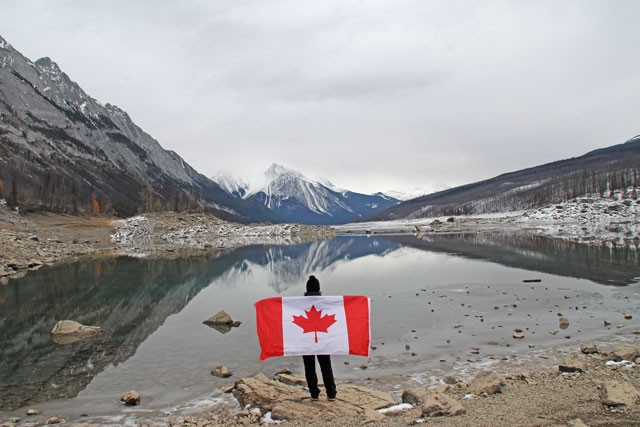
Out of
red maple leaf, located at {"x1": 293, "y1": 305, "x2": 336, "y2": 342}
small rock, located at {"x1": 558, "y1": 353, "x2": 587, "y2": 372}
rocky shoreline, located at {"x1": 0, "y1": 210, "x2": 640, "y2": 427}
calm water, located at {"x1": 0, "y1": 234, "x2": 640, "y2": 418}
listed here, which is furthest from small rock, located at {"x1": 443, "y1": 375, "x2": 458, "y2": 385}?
red maple leaf, located at {"x1": 293, "y1": 305, "x2": 336, "y2": 342}

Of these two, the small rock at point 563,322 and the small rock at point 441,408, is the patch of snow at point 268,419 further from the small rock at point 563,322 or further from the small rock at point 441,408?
the small rock at point 563,322

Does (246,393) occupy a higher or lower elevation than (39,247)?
lower

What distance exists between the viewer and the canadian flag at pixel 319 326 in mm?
11023

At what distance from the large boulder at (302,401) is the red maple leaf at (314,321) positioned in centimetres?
171

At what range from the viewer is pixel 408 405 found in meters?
10.9

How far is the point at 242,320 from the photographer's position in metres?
23.4

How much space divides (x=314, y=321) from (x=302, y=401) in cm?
202

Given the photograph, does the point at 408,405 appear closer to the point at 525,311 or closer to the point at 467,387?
the point at 467,387

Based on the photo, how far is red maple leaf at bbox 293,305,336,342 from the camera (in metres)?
11.1

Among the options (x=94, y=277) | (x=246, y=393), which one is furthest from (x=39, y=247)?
(x=246, y=393)

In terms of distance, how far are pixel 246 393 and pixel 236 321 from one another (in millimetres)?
10946

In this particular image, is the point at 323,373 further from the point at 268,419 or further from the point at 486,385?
the point at 486,385

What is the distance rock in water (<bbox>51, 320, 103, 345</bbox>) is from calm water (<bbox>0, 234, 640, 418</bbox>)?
541 mm

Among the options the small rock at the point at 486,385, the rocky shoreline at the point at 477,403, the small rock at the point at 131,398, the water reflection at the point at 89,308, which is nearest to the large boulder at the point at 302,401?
the rocky shoreline at the point at 477,403
